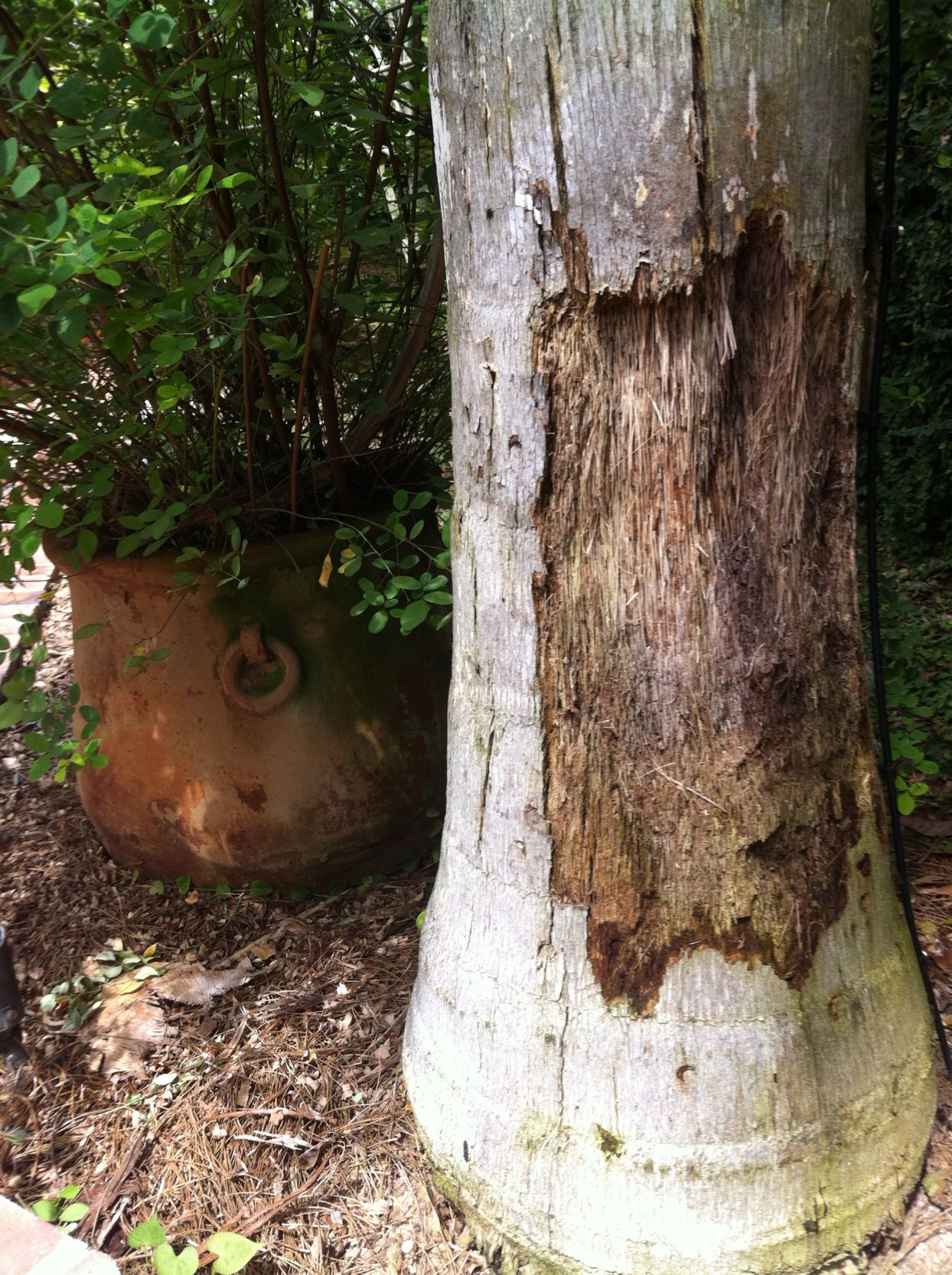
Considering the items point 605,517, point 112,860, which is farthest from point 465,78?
point 112,860

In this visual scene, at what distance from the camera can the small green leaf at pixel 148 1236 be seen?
1623mm

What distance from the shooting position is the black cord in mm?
1514

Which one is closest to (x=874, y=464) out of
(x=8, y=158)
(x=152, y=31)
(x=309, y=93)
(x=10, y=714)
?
(x=309, y=93)

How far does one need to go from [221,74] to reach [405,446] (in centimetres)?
100

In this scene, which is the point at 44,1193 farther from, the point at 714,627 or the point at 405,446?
the point at 405,446

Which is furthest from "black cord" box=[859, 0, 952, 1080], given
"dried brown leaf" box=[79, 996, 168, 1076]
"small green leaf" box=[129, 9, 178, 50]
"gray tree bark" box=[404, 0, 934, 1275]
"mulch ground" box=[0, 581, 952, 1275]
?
"dried brown leaf" box=[79, 996, 168, 1076]

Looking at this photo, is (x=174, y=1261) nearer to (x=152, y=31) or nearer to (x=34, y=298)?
(x=34, y=298)

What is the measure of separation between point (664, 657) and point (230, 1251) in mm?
1163

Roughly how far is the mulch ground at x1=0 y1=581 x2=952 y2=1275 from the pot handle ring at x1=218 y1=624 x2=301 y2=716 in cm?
52

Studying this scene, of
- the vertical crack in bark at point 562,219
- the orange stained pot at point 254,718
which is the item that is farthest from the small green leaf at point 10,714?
the vertical crack in bark at point 562,219

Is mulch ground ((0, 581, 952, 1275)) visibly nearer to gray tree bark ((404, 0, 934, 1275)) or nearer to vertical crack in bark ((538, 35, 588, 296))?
gray tree bark ((404, 0, 934, 1275))

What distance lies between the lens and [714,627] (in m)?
1.38

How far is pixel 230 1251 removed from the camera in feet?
5.20

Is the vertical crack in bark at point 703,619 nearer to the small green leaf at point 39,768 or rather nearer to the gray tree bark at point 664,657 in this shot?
the gray tree bark at point 664,657
